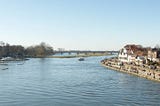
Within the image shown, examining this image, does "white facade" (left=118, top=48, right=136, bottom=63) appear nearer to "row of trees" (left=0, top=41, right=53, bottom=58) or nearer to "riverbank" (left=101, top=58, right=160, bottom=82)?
"riverbank" (left=101, top=58, right=160, bottom=82)

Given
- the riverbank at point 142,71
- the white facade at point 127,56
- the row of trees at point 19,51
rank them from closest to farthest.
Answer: the riverbank at point 142,71
the white facade at point 127,56
the row of trees at point 19,51

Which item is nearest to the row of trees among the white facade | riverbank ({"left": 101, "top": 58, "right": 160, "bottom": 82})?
the white facade

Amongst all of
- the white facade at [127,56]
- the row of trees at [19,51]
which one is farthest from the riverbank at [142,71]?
the row of trees at [19,51]

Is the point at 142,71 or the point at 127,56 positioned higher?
the point at 127,56

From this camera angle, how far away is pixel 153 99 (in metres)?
33.8

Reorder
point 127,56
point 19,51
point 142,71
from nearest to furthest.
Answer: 1. point 142,71
2. point 127,56
3. point 19,51

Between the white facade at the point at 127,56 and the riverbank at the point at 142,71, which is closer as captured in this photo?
the riverbank at the point at 142,71

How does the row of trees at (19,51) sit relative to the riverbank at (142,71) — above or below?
above

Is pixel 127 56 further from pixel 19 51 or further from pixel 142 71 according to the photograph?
pixel 19 51

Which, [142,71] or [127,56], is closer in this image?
[142,71]

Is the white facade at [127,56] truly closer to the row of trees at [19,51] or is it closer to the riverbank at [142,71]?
the riverbank at [142,71]

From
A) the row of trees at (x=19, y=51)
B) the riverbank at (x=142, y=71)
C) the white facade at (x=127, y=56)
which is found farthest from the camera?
the row of trees at (x=19, y=51)

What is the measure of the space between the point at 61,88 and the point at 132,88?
334 inches

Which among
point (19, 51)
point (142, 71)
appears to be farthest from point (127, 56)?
point (19, 51)
